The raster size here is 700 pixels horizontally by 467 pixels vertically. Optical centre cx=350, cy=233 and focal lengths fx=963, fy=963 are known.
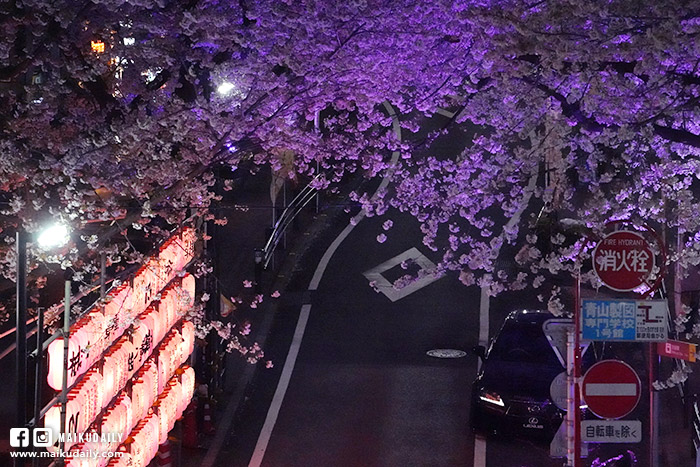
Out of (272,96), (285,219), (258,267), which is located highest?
(272,96)

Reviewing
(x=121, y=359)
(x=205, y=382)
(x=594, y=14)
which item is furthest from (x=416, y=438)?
(x=594, y=14)

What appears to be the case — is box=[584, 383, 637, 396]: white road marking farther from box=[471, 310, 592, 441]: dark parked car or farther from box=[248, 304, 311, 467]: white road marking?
box=[248, 304, 311, 467]: white road marking

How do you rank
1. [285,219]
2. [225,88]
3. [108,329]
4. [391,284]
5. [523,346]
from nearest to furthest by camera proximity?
1. [108,329]
2. [225,88]
3. [523,346]
4. [391,284]
5. [285,219]

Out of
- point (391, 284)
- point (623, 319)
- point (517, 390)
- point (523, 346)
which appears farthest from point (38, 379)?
point (391, 284)

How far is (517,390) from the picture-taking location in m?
16.0

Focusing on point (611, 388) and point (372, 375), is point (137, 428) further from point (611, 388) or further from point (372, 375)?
point (372, 375)

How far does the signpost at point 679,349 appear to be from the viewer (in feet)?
37.1

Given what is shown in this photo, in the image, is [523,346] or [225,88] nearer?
[225,88]

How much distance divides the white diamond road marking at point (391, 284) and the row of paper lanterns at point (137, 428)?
8.38 meters

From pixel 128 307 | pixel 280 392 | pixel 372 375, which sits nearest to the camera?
pixel 128 307

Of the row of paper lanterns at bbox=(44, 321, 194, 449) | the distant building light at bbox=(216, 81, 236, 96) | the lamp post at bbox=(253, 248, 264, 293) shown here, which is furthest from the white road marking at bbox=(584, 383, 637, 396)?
the lamp post at bbox=(253, 248, 264, 293)

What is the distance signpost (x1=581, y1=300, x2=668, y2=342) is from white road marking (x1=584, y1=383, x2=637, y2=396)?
558 millimetres

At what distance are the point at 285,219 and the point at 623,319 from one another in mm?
15438

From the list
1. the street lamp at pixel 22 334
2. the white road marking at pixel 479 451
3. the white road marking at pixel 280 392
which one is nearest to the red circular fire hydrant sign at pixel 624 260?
the white road marking at pixel 479 451
